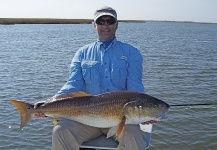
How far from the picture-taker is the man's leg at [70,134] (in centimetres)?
431

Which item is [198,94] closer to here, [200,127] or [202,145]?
[200,127]

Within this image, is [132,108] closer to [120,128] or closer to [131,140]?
[120,128]

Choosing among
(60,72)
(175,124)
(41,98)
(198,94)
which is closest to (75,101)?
(175,124)

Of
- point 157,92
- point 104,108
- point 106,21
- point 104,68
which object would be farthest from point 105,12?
point 157,92

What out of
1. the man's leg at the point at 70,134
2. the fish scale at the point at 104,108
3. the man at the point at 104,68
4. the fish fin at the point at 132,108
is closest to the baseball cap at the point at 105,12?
the man at the point at 104,68

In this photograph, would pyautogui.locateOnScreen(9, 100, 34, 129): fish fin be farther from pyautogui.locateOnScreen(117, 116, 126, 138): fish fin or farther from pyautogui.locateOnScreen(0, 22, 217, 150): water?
pyautogui.locateOnScreen(0, 22, 217, 150): water

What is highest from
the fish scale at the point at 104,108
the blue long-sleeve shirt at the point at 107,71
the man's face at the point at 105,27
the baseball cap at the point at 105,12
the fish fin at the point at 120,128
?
the baseball cap at the point at 105,12

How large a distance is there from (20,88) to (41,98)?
1698mm

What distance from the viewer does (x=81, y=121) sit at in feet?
14.4

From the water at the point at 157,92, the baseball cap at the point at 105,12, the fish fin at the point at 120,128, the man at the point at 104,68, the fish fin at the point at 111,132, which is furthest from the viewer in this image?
the water at the point at 157,92

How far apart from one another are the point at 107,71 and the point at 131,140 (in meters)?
1.16

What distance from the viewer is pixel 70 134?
4.39 m

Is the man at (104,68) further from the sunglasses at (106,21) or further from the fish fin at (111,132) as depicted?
the fish fin at (111,132)

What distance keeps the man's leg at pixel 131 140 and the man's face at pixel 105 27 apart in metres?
1.50
